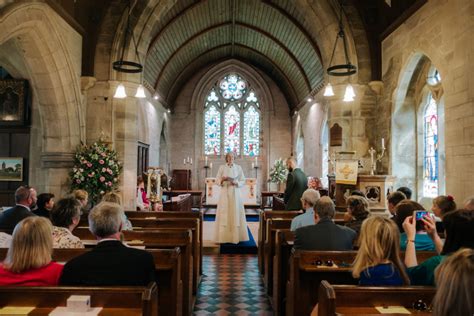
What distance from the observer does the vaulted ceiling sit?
40.9ft

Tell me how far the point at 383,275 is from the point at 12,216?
145 inches

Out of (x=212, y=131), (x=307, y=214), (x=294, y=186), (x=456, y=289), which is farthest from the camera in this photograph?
(x=212, y=131)

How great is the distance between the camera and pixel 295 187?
646 cm

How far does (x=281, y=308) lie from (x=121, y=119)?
6.05 metres

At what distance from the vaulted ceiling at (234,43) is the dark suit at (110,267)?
10.6 m

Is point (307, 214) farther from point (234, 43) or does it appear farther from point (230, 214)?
point (234, 43)

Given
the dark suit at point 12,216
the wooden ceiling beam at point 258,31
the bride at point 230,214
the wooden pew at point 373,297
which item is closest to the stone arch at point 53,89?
the bride at point 230,214

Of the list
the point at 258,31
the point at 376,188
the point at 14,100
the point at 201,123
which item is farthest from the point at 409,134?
the point at 201,123

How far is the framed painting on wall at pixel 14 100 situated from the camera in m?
8.33

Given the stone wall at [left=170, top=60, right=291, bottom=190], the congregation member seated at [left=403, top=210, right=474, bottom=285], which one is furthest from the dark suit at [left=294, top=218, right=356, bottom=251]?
the stone wall at [left=170, top=60, right=291, bottom=190]

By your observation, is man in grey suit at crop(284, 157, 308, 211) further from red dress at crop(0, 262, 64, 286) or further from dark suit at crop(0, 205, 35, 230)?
red dress at crop(0, 262, 64, 286)

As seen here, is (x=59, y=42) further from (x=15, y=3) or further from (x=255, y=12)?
(x=255, y=12)

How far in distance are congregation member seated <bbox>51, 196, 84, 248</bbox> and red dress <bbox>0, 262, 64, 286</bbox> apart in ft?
3.16

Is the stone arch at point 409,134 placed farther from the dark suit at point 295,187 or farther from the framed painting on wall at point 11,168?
the framed painting on wall at point 11,168
